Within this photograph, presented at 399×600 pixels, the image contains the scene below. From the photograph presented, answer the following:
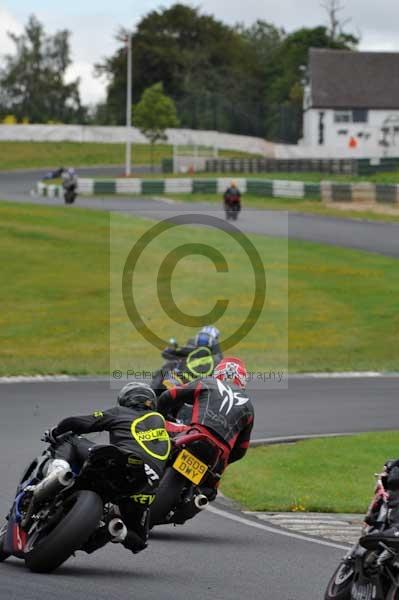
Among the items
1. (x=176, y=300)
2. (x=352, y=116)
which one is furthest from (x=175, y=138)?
(x=176, y=300)

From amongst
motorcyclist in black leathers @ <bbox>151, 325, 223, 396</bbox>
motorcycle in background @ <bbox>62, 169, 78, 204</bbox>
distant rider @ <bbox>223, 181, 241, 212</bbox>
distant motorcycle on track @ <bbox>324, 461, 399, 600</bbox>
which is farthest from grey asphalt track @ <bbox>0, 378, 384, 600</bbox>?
motorcycle in background @ <bbox>62, 169, 78, 204</bbox>

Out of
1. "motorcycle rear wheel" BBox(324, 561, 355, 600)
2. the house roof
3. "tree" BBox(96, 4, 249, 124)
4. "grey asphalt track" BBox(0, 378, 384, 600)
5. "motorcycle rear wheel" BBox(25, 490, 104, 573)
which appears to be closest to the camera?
"motorcycle rear wheel" BBox(324, 561, 355, 600)

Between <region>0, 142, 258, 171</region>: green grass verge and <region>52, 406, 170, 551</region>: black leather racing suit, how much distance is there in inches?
2618

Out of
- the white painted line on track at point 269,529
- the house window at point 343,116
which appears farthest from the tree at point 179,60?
the white painted line on track at point 269,529

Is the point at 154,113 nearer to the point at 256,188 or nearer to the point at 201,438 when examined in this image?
the point at 256,188

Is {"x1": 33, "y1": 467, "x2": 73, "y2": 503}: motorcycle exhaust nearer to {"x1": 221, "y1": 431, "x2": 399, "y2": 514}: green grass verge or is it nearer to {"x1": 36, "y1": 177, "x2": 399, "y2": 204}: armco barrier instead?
{"x1": 221, "y1": 431, "x2": 399, "y2": 514}: green grass verge

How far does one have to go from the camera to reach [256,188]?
5181 cm

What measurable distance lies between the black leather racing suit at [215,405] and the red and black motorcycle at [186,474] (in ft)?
0.25

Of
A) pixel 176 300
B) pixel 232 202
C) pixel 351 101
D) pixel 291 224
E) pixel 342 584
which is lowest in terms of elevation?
pixel 176 300

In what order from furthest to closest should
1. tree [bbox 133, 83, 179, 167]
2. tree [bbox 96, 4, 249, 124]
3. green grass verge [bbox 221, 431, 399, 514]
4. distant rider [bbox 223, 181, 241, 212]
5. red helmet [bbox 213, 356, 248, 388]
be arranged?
tree [bbox 96, 4, 249, 124], tree [bbox 133, 83, 179, 167], distant rider [bbox 223, 181, 241, 212], green grass verge [bbox 221, 431, 399, 514], red helmet [bbox 213, 356, 248, 388]

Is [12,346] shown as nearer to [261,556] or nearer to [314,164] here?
[261,556]

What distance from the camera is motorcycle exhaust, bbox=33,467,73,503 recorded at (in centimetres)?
790
